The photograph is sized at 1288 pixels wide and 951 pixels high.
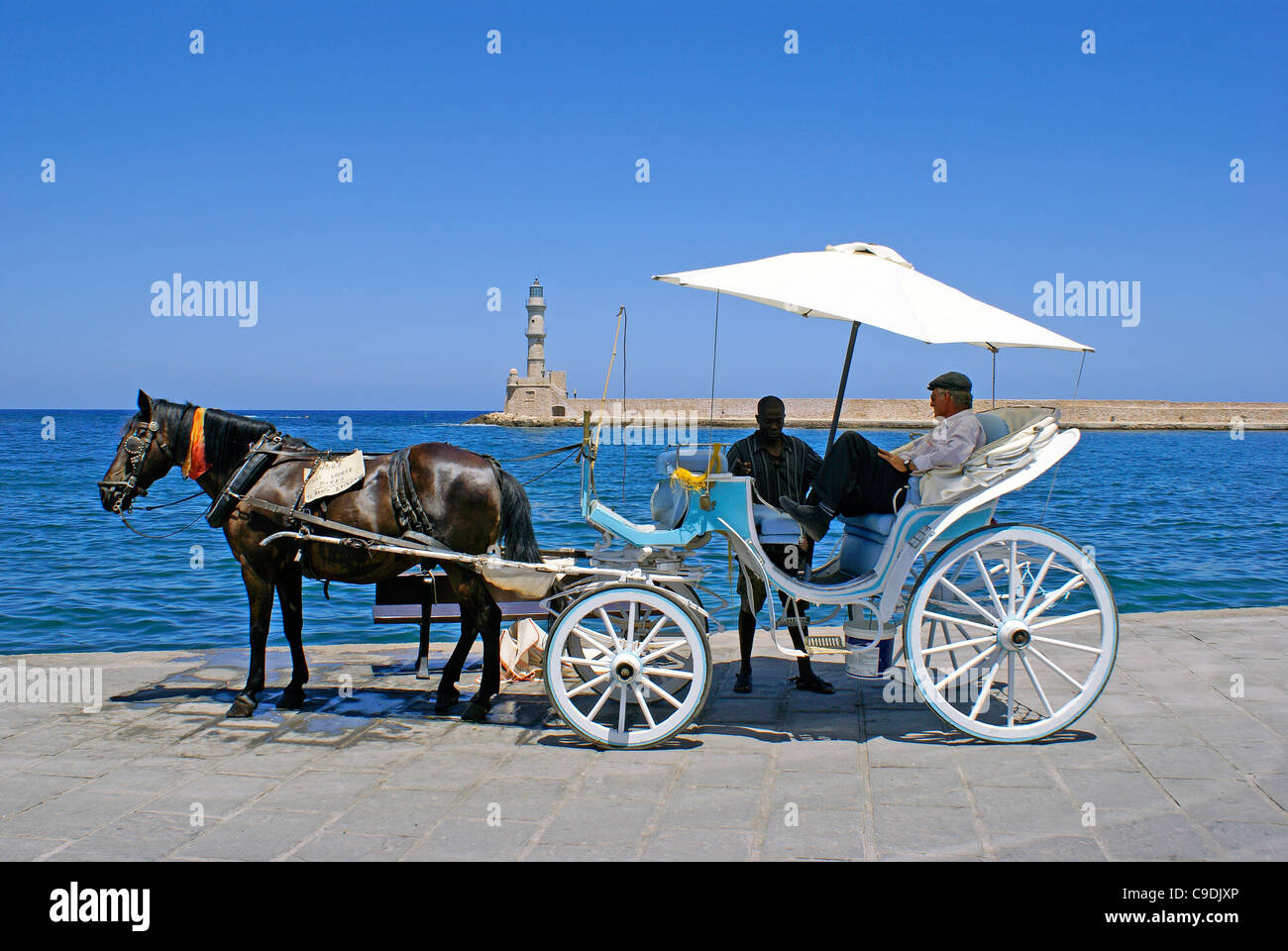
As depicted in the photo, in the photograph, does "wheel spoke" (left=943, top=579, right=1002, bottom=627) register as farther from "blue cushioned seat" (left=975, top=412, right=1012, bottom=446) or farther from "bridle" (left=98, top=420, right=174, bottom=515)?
"bridle" (left=98, top=420, right=174, bottom=515)

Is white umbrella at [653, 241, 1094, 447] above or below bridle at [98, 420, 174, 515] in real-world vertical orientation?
above

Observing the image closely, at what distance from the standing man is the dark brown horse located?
50.3 inches

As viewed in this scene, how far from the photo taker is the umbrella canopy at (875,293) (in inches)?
176

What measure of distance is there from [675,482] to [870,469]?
0.99 m

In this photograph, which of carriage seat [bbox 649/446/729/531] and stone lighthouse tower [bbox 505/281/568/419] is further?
stone lighthouse tower [bbox 505/281/568/419]

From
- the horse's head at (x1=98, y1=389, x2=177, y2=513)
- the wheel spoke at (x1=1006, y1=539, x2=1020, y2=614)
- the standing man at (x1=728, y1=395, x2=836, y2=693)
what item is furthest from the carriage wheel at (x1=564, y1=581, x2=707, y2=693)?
the horse's head at (x1=98, y1=389, x2=177, y2=513)

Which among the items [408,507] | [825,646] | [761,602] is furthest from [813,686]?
[408,507]

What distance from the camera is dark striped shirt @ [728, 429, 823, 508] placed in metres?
5.66

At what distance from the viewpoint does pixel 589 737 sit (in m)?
4.68

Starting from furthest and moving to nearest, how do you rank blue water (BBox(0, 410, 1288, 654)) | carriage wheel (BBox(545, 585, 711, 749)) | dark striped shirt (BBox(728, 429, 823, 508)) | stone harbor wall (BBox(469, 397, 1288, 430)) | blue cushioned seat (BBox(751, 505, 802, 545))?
1. stone harbor wall (BBox(469, 397, 1288, 430))
2. blue water (BBox(0, 410, 1288, 654))
3. dark striped shirt (BBox(728, 429, 823, 508))
4. blue cushioned seat (BBox(751, 505, 802, 545))
5. carriage wheel (BBox(545, 585, 711, 749))
